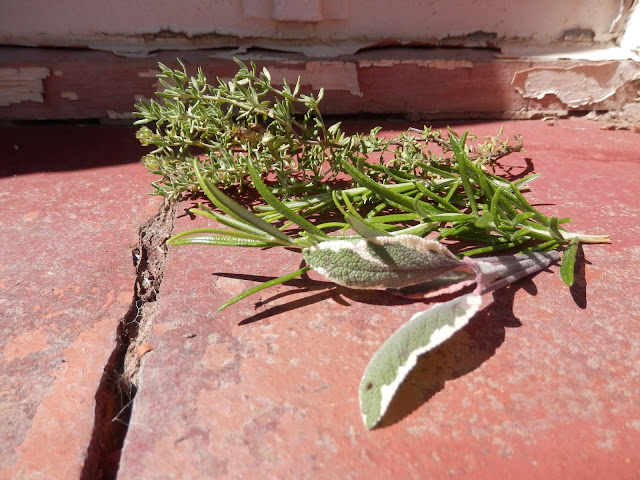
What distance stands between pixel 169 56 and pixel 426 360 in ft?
4.52

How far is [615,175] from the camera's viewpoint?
4.18 feet

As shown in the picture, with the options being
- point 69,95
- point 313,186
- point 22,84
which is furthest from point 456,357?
point 22,84

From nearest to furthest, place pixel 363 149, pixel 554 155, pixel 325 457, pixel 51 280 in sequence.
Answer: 1. pixel 325 457
2. pixel 51 280
3. pixel 363 149
4. pixel 554 155

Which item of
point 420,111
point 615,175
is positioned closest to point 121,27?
point 420,111

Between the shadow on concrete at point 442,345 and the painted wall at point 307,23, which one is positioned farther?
the painted wall at point 307,23

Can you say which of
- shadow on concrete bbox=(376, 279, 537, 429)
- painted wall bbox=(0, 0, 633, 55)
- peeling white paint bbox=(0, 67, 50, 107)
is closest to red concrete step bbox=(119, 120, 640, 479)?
shadow on concrete bbox=(376, 279, 537, 429)

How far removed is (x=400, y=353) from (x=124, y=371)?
1.41ft

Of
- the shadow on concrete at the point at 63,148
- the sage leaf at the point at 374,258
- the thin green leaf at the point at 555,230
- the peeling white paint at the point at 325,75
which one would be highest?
the shadow on concrete at the point at 63,148

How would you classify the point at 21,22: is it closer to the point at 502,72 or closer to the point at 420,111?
the point at 420,111

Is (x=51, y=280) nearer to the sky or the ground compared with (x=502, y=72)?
nearer to the ground

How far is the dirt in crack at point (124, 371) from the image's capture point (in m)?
0.65

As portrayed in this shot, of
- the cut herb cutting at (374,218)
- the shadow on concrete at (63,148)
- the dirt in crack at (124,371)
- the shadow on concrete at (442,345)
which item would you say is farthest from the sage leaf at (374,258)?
the shadow on concrete at (63,148)

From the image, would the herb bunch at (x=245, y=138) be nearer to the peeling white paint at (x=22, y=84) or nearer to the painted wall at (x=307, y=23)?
the painted wall at (x=307, y=23)

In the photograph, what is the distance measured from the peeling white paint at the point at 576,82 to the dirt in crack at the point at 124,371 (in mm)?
1337
